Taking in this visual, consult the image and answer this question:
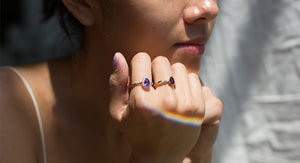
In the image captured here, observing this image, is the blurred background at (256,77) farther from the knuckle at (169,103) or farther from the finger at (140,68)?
the knuckle at (169,103)

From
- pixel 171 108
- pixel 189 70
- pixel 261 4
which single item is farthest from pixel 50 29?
pixel 171 108

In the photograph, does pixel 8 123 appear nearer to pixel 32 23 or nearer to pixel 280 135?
pixel 280 135

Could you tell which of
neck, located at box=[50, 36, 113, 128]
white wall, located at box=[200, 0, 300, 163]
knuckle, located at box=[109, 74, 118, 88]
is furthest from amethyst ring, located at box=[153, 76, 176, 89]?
white wall, located at box=[200, 0, 300, 163]

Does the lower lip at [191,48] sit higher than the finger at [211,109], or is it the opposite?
the lower lip at [191,48]

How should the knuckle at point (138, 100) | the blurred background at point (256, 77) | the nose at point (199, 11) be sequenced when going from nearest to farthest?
the knuckle at point (138, 100)
the nose at point (199, 11)
the blurred background at point (256, 77)

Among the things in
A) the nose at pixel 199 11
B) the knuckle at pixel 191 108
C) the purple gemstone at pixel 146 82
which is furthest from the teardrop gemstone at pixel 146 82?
the nose at pixel 199 11

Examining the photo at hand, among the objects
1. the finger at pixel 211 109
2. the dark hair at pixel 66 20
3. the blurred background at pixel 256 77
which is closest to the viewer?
the finger at pixel 211 109

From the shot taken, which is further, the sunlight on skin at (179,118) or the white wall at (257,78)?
the white wall at (257,78)

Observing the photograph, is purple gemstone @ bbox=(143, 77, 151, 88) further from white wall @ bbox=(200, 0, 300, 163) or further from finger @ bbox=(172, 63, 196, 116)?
white wall @ bbox=(200, 0, 300, 163)
